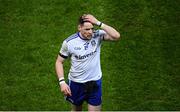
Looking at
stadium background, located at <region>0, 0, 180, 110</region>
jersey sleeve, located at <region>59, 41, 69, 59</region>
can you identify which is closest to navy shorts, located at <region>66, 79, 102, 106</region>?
jersey sleeve, located at <region>59, 41, 69, 59</region>

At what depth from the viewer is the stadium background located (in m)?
12.1

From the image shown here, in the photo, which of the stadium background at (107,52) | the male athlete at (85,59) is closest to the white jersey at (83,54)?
the male athlete at (85,59)

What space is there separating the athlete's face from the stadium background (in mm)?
2844

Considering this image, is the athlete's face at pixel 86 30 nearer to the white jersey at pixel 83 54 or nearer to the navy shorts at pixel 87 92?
the white jersey at pixel 83 54

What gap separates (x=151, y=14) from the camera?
14.8 m

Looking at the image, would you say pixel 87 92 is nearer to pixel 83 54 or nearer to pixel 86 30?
pixel 83 54

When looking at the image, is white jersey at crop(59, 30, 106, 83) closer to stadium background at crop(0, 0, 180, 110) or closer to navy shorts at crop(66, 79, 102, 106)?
navy shorts at crop(66, 79, 102, 106)

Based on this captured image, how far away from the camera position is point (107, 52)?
1353 cm

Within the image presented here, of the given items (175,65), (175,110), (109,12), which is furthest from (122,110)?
(109,12)

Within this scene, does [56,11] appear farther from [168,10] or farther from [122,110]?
[122,110]

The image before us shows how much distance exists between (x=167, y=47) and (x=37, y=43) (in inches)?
143

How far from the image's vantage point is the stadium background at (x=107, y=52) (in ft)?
39.8

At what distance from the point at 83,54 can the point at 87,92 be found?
2.72 ft

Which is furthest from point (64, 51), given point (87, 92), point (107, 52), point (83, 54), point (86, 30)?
point (107, 52)
